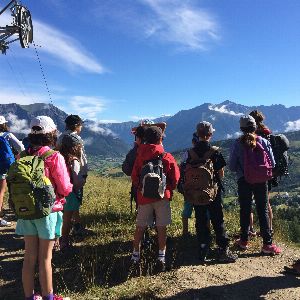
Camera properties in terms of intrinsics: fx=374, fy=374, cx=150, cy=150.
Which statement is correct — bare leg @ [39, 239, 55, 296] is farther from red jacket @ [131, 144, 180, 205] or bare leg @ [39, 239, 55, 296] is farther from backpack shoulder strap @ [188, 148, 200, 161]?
backpack shoulder strap @ [188, 148, 200, 161]

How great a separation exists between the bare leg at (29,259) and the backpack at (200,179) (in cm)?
278

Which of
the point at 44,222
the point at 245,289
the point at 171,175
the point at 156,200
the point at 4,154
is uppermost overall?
the point at 4,154

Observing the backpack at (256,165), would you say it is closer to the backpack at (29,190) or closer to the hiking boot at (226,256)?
the hiking boot at (226,256)

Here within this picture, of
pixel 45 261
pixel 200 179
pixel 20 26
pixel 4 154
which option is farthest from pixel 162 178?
pixel 20 26

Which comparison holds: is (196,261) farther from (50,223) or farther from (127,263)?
(50,223)

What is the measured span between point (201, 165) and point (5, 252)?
410 cm

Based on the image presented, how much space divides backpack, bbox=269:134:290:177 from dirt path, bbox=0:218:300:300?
1.66m

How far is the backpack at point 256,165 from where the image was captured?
6793 millimetres

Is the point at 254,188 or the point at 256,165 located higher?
the point at 256,165

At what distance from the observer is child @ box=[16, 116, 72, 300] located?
15.2 ft

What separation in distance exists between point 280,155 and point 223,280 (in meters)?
3.00

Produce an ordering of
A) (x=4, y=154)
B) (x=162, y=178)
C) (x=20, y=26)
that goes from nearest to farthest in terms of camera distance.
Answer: (x=162, y=178), (x=4, y=154), (x=20, y=26)

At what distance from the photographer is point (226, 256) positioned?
21.7 ft

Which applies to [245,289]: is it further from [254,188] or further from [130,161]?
[130,161]
